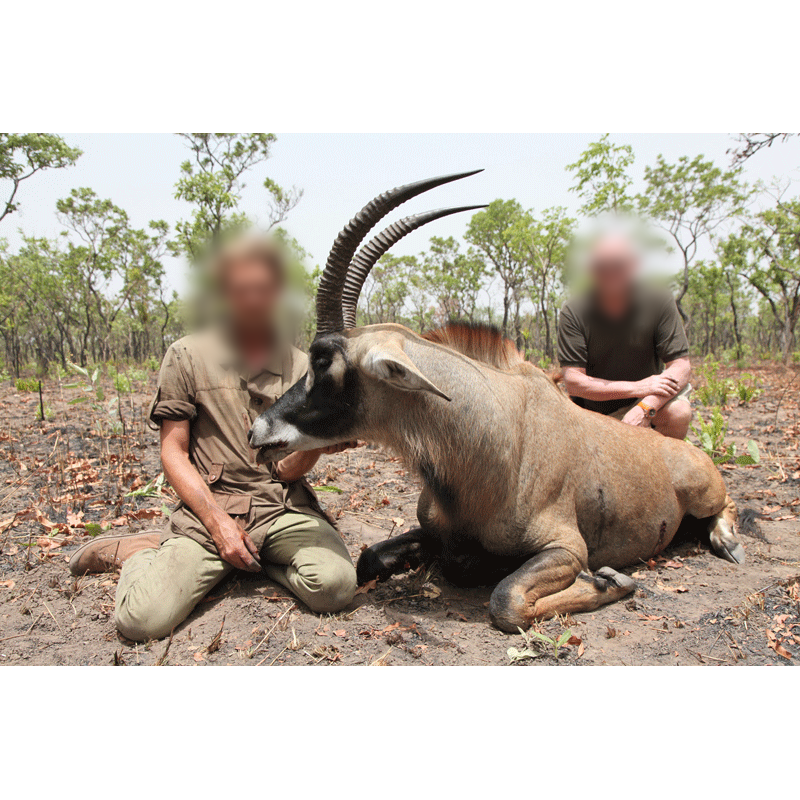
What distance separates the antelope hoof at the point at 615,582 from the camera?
13.3 feet

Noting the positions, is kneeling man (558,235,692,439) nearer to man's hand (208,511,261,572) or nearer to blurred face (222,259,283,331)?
blurred face (222,259,283,331)

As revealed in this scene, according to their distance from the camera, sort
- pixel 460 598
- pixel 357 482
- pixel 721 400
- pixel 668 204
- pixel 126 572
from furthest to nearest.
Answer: pixel 668 204 < pixel 721 400 < pixel 357 482 < pixel 460 598 < pixel 126 572

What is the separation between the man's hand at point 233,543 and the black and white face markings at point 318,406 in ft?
1.92

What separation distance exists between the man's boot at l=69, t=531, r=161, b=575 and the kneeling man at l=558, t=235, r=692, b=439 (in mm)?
4335

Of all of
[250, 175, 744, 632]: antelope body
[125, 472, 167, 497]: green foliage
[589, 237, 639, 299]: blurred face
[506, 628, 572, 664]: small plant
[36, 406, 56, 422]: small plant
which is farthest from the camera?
[36, 406, 56, 422]: small plant

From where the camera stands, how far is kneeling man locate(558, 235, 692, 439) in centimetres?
529

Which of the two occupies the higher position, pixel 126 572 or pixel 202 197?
pixel 202 197

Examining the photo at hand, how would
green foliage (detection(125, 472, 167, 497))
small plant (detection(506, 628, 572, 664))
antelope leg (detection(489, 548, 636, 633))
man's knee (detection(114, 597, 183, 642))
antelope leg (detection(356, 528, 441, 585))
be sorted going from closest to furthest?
small plant (detection(506, 628, 572, 664)), man's knee (detection(114, 597, 183, 642)), antelope leg (detection(489, 548, 636, 633)), antelope leg (detection(356, 528, 441, 585)), green foliage (detection(125, 472, 167, 497))

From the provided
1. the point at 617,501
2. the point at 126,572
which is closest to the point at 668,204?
the point at 617,501

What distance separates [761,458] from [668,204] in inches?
903

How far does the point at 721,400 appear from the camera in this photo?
11.2 meters

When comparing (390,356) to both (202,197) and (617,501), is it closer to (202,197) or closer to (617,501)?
(617,501)

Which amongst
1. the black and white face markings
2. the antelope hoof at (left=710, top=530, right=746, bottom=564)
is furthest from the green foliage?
the antelope hoof at (left=710, top=530, right=746, bottom=564)

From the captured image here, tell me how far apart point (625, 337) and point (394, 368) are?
313 centimetres
